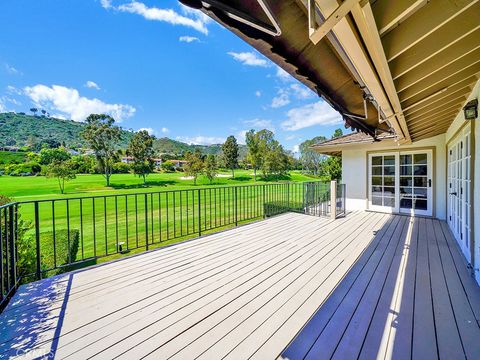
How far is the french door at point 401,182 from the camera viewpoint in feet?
19.4

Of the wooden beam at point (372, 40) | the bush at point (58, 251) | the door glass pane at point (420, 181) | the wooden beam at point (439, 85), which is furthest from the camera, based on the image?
the door glass pane at point (420, 181)

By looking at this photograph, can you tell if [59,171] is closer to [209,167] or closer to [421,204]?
[209,167]

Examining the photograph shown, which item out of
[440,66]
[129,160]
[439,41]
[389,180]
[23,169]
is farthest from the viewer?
[129,160]

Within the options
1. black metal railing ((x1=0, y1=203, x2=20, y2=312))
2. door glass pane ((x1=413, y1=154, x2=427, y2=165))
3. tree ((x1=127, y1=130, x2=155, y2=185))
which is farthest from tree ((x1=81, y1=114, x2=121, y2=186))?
door glass pane ((x1=413, y1=154, x2=427, y2=165))

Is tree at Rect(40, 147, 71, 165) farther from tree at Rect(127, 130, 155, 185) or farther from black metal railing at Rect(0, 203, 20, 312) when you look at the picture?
black metal railing at Rect(0, 203, 20, 312)

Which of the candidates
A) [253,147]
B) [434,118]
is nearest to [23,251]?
[434,118]

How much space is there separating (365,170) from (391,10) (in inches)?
261

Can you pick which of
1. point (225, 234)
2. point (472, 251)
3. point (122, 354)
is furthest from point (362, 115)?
point (122, 354)

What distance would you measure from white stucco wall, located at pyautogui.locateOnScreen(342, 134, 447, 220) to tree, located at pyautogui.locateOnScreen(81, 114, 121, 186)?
1072 inches

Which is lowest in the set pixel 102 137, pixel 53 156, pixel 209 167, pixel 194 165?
pixel 209 167

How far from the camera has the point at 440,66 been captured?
182cm

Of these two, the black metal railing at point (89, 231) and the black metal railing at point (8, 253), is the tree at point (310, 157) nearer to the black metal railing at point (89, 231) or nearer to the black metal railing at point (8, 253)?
the black metal railing at point (89, 231)

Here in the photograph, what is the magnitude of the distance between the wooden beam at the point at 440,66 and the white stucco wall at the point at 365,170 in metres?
4.74

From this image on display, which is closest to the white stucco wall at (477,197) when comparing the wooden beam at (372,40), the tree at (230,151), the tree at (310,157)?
the wooden beam at (372,40)
